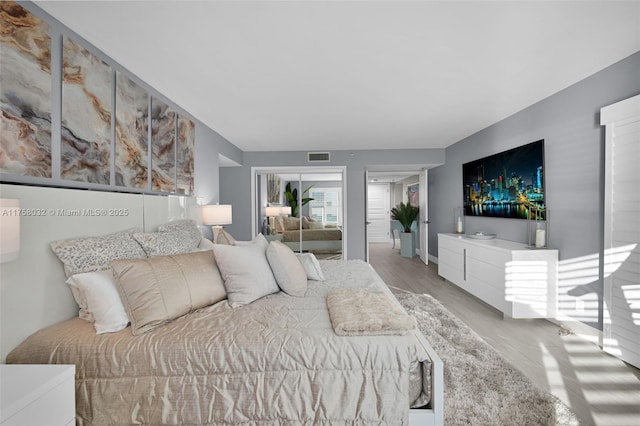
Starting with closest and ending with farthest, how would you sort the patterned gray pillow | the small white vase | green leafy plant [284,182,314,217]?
the patterned gray pillow
green leafy plant [284,182,314,217]
the small white vase

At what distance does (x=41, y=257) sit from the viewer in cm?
154

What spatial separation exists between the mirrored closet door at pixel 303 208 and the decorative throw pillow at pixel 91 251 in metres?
3.88

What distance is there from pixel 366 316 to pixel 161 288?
3.81 feet

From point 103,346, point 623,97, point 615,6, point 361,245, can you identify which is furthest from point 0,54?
point 361,245

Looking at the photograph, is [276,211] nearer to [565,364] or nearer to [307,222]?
[307,222]

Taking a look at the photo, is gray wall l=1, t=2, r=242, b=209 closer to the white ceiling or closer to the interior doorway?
the white ceiling

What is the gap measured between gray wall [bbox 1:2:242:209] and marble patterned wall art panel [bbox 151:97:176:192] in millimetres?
137

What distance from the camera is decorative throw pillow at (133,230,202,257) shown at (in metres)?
1.99

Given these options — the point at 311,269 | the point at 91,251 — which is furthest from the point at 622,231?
the point at 91,251

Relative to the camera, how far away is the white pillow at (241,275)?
188 cm

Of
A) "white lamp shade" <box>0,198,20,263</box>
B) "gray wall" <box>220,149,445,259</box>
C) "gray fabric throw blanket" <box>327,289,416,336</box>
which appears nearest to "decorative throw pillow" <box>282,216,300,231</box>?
"gray wall" <box>220,149,445,259</box>

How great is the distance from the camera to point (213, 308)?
1773 mm

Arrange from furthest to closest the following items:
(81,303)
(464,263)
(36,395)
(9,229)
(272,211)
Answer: (272,211)
(464,263)
(81,303)
(9,229)
(36,395)

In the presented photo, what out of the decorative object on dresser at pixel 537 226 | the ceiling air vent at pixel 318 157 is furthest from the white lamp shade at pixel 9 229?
the ceiling air vent at pixel 318 157
